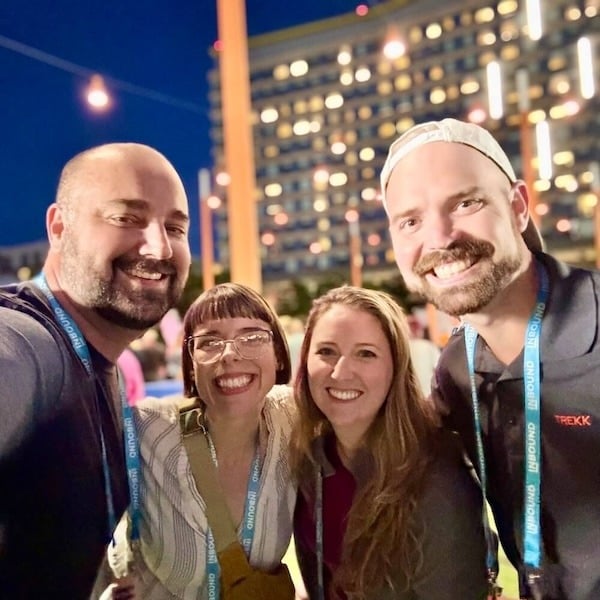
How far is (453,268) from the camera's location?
2264mm

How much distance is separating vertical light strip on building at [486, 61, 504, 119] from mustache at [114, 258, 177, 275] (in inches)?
298

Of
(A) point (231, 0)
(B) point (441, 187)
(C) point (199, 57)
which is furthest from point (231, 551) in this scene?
(C) point (199, 57)

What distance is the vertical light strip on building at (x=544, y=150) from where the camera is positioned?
10953mm

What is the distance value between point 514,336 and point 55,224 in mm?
1644

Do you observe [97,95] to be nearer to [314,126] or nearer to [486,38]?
[486,38]

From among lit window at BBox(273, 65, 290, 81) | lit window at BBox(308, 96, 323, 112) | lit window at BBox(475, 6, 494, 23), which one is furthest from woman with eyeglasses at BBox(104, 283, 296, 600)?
lit window at BBox(273, 65, 290, 81)

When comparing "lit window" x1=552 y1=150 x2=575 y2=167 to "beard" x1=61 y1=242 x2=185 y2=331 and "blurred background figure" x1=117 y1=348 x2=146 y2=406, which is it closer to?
"blurred background figure" x1=117 y1=348 x2=146 y2=406

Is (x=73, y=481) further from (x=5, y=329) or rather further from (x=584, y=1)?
(x=584, y=1)

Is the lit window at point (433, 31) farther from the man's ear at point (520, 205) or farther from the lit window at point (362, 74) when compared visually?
the man's ear at point (520, 205)

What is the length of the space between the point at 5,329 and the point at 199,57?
49.9 m

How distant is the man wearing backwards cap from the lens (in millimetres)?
2221

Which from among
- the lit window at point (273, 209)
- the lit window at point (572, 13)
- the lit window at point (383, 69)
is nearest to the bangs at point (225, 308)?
the lit window at point (572, 13)

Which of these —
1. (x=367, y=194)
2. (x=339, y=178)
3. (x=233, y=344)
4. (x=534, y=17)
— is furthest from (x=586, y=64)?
(x=339, y=178)

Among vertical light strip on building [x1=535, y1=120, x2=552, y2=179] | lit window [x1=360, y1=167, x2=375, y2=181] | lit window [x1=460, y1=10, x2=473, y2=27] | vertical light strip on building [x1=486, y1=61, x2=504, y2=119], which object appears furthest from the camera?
lit window [x1=360, y1=167, x2=375, y2=181]
